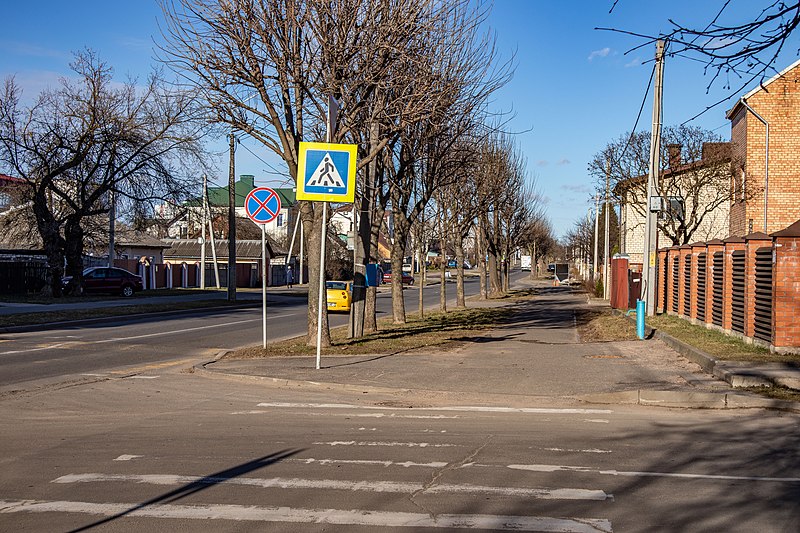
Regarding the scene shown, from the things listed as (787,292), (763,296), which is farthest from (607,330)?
(787,292)

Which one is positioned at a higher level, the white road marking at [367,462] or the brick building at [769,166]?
the brick building at [769,166]

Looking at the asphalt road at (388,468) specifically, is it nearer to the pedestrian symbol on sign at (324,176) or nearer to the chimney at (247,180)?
the pedestrian symbol on sign at (324,176)

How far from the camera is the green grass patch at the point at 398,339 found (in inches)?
613

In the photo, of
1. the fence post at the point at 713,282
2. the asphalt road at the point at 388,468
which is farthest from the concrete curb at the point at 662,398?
the fence post at the point at 713,282

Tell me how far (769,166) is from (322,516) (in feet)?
110

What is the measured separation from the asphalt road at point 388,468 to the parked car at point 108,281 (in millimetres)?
33590

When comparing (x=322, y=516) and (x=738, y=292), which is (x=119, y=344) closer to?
(x=738, y=292)

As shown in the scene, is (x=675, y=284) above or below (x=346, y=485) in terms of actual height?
above

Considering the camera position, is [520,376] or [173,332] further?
[173,332]

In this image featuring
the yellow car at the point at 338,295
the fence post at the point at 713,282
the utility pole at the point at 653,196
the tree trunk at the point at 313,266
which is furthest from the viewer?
the yellow car at the point at 338,295

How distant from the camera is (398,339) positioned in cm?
1855

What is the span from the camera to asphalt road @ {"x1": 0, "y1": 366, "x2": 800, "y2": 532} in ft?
17.8

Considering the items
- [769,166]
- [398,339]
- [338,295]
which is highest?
[769,166]

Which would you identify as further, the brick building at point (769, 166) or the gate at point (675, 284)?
the brick building at point (769, 166)
